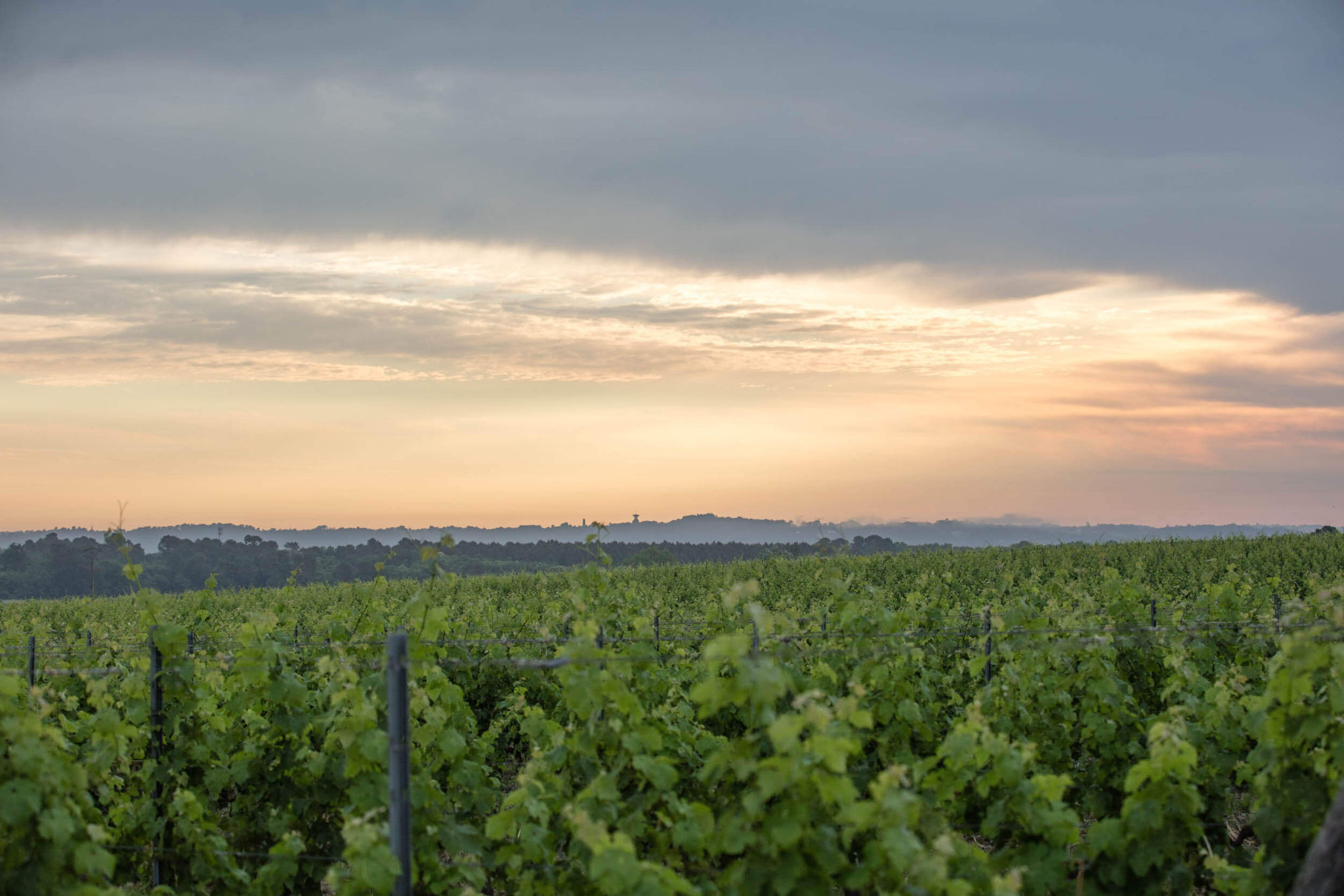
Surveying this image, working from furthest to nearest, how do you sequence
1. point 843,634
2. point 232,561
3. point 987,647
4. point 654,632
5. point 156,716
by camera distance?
point 232,561 → point 654,632 → point 987,647 → point 843,634 → point 156,716

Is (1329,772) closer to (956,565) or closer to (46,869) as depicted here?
(46,869)

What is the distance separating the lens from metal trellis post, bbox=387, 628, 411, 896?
490 centimetres

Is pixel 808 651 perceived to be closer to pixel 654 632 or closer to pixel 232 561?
pixel 654 632

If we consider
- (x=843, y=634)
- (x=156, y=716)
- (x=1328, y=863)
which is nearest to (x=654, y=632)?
(x=843, y=634)

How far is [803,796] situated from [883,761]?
2.83 m

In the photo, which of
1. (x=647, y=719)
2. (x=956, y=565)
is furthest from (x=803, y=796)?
(x=956, y=565)

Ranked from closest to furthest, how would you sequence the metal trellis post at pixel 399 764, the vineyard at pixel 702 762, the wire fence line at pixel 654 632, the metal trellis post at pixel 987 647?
1. the vineyard at pixel 702 762
2. the metal trellis post at pixel 399 764
3. the wire fence line at pixel 654 632
4. the metal trellis post at pixel 987 647

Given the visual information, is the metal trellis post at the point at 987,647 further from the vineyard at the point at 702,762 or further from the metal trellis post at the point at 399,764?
the metal trellis post at the point at 399,764

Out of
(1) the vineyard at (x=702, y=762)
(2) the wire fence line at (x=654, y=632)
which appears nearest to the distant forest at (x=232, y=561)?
(2) the wire fence line at (x=654, y=632)

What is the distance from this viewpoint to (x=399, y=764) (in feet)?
16.1

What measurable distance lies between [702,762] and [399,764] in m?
2.22

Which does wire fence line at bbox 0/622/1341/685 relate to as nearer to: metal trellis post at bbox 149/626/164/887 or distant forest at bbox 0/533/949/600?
metal trellis post at bbox 149/626/164/887

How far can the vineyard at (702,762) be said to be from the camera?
4418 mm

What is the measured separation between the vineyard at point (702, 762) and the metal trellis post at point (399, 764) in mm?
13
